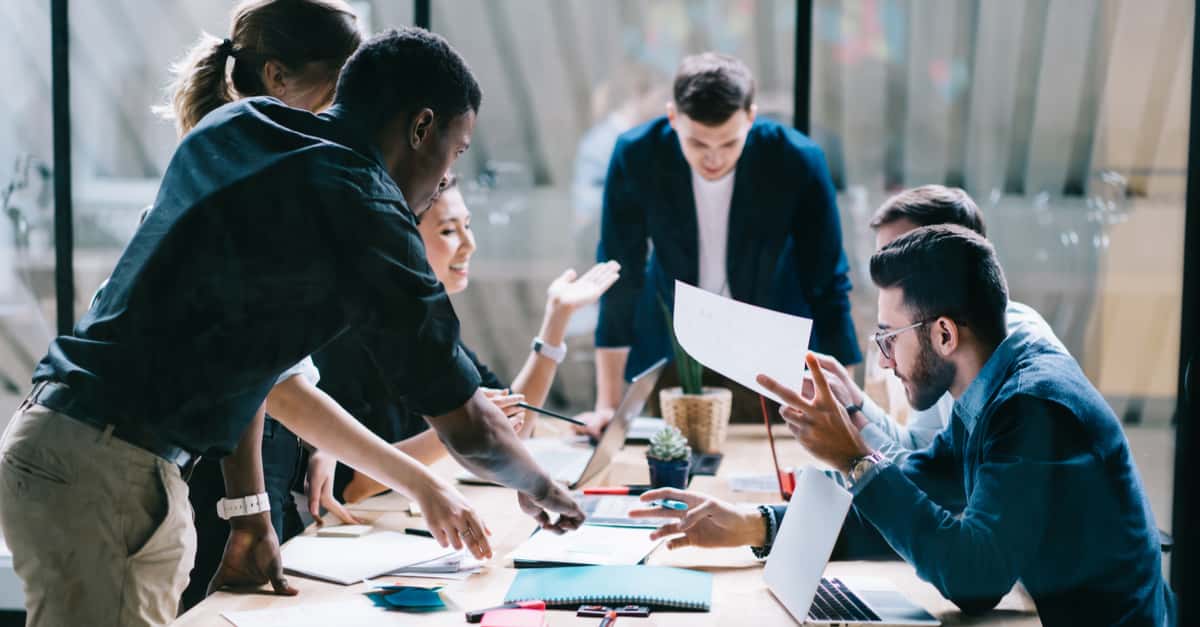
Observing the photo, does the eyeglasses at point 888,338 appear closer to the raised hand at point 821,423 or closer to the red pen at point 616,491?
the raised hand at point 821,423

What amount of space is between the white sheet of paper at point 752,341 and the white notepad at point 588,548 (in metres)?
0.29

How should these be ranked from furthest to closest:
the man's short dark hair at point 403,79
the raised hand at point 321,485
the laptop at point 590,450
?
the laptop at point 590,450
the raised hand at point 321,485
the man's short dark hair at point 403,79

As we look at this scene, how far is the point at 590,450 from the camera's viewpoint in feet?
8.06

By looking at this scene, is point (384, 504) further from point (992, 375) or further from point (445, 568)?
point (992, 375)

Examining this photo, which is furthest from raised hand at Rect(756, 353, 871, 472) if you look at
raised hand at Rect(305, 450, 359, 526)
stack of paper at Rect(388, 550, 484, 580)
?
raised hand at Rect(305, 450, 359, 526)

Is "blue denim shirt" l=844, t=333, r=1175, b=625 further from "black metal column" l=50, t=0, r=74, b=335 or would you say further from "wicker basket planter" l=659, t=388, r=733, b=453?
"black metal column" l=50, t=0, r=74, b=335

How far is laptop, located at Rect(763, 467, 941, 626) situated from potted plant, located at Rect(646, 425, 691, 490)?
0.58 metres

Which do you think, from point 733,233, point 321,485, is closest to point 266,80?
point 321,485

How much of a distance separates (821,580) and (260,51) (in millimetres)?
1107

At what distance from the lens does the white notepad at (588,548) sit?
1550 mm

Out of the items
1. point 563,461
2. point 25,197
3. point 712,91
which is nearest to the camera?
point 563,461

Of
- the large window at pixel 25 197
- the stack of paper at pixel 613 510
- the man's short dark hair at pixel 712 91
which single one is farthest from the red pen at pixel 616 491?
the large window at pixel 25 197

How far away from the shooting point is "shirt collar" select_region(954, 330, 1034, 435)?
4.58 feet

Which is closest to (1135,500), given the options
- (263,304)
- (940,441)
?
(940,441)
